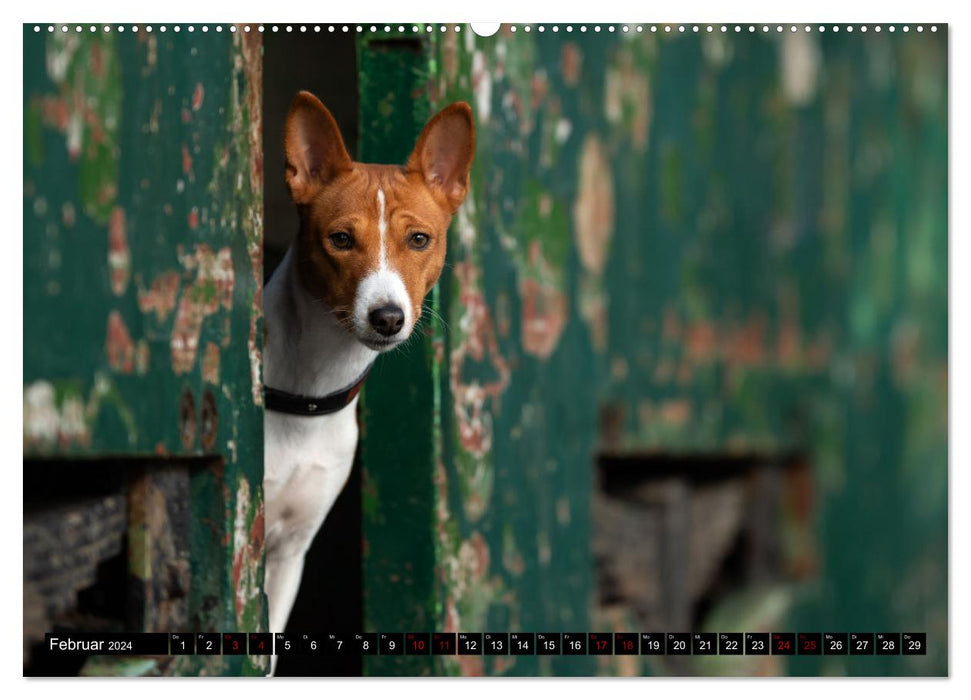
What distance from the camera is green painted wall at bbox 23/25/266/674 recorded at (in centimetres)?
160

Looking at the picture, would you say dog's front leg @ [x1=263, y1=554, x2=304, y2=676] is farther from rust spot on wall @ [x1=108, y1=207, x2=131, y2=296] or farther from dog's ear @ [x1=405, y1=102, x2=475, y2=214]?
rust spot on wall @ [x1=108, y1=207, x2=131, y2=296]

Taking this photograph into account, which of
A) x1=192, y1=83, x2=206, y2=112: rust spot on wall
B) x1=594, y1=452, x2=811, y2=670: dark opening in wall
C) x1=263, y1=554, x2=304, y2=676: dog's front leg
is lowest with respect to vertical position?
x1=263, y1=554, x2=304, y2=676: dog's front leg

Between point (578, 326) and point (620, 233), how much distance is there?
200mm

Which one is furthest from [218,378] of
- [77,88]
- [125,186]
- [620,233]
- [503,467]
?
[620,233]

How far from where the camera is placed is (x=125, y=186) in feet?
5.48

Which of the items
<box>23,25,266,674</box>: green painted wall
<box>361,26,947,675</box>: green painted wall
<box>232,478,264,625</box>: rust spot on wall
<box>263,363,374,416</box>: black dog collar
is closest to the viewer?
<box>23,25,266,674</box>: green painted wall

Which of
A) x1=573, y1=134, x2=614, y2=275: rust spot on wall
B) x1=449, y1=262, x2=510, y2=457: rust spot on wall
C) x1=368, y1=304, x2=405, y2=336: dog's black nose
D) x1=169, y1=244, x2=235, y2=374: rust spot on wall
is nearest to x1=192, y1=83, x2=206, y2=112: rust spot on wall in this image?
x1=169, y1=244, x2=235, y2=374: rust spot on wall

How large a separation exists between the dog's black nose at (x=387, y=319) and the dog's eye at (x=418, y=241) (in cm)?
18

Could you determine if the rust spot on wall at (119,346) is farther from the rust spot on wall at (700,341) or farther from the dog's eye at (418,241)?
the rust spot on wall at (700,341)

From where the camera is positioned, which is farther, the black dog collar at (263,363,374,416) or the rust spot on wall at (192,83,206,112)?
the black dog collar at (263,363,374,416)

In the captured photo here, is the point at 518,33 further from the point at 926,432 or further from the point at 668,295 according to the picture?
the point at 926,432

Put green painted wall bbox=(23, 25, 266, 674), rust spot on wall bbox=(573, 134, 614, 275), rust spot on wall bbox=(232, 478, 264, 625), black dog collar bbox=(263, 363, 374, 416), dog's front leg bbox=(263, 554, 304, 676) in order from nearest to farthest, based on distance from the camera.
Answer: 1. green painted wall bbox=(23, 25, 266, 674)
2. rust spot on wall bbox=(232, 478, 264, 625)
3. rust spot on wall bbox=(573, 134, 614, 275)
4. black dog collar bbox=(263, 363, 374, 416)
5. dog's front leg bbox=(263, 554, 304, 676)

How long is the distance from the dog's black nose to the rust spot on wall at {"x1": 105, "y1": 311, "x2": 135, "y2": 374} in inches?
19.8

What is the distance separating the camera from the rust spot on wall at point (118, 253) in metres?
1.65
